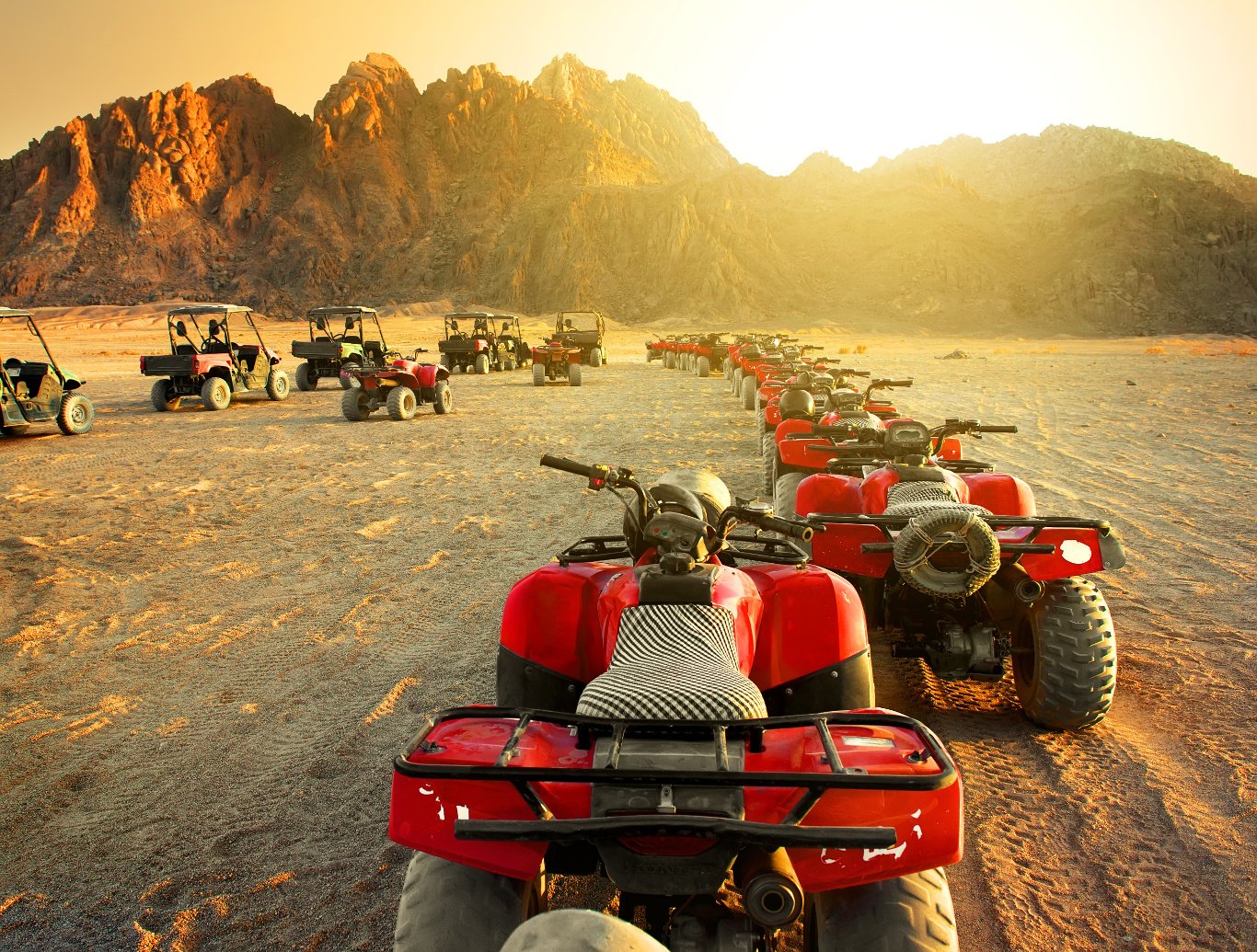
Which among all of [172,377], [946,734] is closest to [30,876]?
[946,734]

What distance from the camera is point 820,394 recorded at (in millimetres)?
10039

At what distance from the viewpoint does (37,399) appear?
12578mm

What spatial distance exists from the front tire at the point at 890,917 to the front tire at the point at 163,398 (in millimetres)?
17330

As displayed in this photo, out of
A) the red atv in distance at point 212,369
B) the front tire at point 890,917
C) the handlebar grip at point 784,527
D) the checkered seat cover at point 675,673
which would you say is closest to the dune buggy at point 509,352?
the red atv in distance at point 212,369

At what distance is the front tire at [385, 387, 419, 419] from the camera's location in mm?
14047

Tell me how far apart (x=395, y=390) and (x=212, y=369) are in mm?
5112

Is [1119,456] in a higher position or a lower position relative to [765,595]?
lower

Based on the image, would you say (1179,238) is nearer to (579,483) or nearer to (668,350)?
(668,350)

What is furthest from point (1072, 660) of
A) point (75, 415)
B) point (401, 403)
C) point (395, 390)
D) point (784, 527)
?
point (75, 415)

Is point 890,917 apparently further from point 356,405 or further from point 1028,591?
point 356,405

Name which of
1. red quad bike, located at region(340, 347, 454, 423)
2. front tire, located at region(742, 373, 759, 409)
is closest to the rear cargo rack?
red quad bike, located at region(340, 347, 454, 423)

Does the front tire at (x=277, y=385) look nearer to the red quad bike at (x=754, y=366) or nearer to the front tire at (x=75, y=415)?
the front tire at (x=75, y=415)

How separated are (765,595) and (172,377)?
16813mm

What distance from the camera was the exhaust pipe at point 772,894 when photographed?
1.40m
